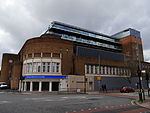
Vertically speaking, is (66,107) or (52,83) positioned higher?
(52,83)

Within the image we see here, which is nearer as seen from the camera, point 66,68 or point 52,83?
point 52,83

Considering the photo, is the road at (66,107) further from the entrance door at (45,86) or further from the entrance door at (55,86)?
the entrance door at (55,86)

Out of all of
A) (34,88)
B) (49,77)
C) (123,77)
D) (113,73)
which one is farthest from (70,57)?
(123,77)

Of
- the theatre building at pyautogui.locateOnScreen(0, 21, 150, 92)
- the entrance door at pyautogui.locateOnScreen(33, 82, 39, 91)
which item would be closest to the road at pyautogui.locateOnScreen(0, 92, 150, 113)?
the theatre building at pyautogui.locateOnScreen(0, 21, 150, 92)

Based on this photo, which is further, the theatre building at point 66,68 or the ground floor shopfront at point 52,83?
the theatre building at point 66,68

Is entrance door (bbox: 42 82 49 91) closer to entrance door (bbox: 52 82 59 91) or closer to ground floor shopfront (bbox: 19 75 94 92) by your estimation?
ground floor shopfront (bbox: 19 75 94 92)

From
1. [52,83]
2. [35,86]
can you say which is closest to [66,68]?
[52,83]

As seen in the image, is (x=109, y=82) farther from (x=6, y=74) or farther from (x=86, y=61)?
(x=6, y=74)

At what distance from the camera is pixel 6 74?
62.3 meters

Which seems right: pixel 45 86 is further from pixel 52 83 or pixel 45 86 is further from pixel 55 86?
pixel 55 86

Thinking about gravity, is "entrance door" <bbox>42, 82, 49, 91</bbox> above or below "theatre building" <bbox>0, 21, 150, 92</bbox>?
below

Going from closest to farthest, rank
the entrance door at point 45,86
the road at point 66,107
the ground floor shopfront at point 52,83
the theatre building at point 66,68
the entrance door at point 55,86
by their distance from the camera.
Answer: the road at point 66,107 < the ground floor shopfront at point 52,83 < the entrance door at point 45,86 < the theatre building at point 66,68 < the entrance door at point 55,86

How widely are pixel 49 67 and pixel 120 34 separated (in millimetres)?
56101

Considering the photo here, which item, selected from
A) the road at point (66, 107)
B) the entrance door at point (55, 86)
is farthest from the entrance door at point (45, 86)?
the road at point (66, 107)
